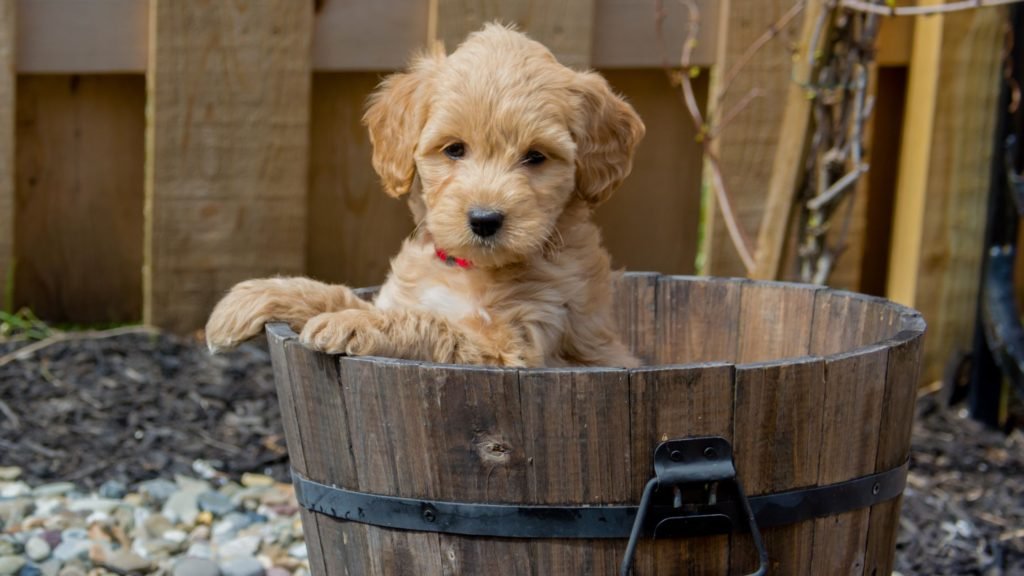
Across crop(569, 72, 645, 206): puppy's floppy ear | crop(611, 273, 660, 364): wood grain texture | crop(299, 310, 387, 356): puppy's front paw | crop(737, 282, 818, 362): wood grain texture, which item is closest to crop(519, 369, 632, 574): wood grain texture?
crop(299, 310, 387, 356): puppy's front paw

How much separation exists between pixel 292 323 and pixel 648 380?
0.93 metres

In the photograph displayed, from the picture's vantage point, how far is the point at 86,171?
5422mm

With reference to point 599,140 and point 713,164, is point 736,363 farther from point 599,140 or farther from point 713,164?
point 713,164

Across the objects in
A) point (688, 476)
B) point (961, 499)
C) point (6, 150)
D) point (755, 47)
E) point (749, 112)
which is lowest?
point (961, 499)

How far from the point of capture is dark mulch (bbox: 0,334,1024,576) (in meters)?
4.30

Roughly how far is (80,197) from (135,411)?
115 cm

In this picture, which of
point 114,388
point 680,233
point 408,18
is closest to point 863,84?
point 680,233

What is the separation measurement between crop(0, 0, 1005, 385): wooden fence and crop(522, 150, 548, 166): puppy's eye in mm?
2197

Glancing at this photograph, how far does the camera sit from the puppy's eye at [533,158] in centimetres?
303

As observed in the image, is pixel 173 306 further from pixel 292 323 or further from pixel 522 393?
pixel 522 393

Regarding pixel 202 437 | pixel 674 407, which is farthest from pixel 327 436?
pixel 202 437

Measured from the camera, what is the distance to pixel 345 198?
5574mm

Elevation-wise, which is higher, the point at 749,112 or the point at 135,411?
the point at 749,112

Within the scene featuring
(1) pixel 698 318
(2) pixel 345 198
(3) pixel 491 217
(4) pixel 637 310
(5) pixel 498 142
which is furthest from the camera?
(2) pixel 345 198
